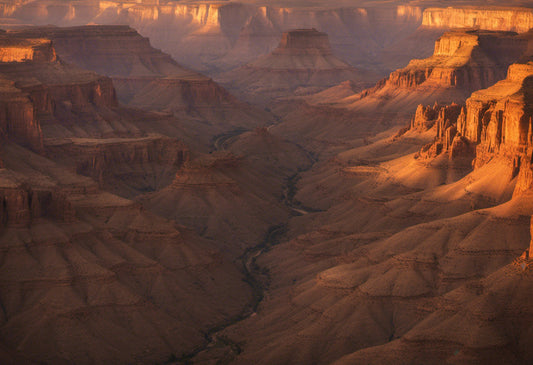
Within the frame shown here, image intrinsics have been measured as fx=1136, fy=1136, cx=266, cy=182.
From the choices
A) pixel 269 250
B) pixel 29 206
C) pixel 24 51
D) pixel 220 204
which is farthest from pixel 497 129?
pixel 24 51

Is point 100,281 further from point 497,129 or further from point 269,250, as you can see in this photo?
point 497,129

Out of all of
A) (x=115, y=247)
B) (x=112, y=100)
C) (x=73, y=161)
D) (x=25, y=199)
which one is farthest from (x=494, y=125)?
(x=112, y=100)

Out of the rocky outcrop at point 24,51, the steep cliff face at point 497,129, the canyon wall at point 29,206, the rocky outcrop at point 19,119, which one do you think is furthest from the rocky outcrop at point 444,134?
the rocky outcrop at point 24,51

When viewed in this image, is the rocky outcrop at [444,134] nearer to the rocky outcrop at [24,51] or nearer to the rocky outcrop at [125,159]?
the rocky outcrop at [125,159]

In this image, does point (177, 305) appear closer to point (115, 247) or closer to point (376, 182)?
point (115, 247)

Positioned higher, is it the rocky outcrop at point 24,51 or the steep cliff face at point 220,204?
the rocky outcrop at point 24,51

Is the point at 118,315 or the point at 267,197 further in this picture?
the point at 267,197

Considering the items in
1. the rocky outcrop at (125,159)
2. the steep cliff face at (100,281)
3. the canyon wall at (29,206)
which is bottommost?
the rocky outcrop at (125,159)

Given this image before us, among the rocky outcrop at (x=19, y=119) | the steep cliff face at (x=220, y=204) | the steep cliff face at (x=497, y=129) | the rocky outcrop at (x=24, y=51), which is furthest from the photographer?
the rocky outcrop at (x=24, y=51)

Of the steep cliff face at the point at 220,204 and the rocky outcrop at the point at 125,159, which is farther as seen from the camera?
the rocky outcrop at the point at 125,159

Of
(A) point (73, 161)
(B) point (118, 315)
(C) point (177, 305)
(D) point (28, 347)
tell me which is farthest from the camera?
(A) point (73, 161)

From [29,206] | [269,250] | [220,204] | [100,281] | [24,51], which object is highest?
[29,206]
